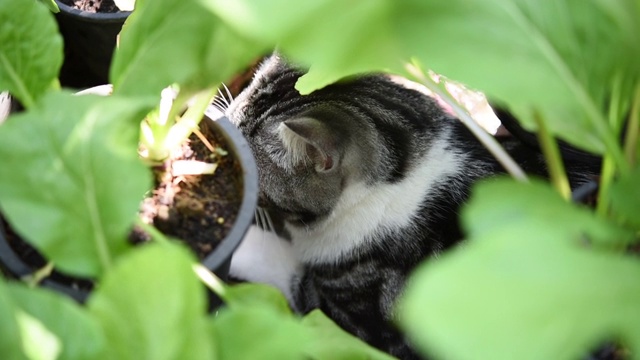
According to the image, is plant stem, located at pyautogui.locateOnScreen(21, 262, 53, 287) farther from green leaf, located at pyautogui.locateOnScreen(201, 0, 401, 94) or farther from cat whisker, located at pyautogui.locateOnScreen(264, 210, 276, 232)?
cat whisker, located at pyautogui.locateOnScreen(264, 210, 276, 232)

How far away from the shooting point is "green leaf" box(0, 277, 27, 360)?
0.42m

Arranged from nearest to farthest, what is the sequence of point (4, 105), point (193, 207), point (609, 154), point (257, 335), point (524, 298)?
1. point (524, 298)
2. point (257, 335)
3. point (609, 154)
4. point (193, 207)
5. point (4, 105)

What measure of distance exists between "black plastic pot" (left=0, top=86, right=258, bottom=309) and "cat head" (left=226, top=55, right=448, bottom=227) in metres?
0.22

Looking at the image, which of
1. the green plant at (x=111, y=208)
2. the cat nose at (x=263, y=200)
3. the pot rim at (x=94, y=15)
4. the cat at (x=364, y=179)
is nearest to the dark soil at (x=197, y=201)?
the green plant at (x=111, y=208)

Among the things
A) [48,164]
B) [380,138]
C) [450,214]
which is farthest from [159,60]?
[450,214]

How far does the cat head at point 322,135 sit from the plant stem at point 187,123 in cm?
29

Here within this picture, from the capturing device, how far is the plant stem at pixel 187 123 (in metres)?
0.75

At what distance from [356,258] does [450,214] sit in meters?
0.19

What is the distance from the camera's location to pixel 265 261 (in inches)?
48.6

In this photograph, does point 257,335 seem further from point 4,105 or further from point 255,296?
point 4,105

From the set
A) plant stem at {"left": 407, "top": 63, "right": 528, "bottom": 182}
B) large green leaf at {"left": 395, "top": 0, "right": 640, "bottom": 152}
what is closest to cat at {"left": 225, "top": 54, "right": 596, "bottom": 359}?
plant stem at {"left": 407, "top": 63, "right": 528, "bottom": 182}

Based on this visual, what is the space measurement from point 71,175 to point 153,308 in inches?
5.7

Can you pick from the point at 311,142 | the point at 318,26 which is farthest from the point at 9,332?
the point at 311,142

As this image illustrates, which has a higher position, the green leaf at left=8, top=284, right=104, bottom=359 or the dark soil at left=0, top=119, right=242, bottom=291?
the green leaf at left=8, top=284, right=104, bottom=359
